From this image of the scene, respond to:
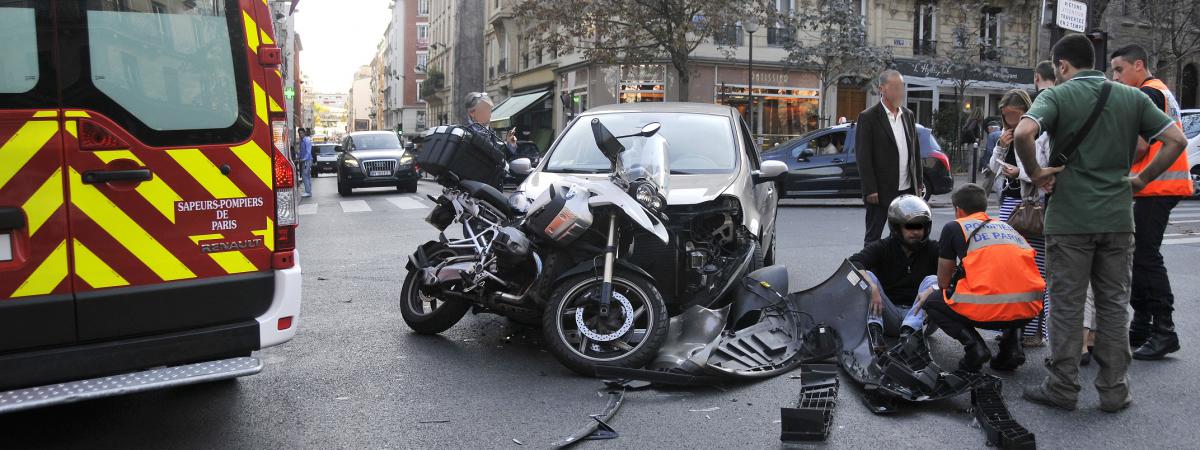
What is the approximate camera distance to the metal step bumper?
10.5 feet

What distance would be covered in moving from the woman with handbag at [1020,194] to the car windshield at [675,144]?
179 cm

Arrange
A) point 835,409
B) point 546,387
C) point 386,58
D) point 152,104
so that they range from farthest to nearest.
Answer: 1. point 386,58
2. point 546,387
3. point 835,409
4. point 152,104

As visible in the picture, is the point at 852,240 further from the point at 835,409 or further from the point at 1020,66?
the point at 1020,66

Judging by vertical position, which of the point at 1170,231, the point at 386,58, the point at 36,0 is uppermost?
the point at 386,58

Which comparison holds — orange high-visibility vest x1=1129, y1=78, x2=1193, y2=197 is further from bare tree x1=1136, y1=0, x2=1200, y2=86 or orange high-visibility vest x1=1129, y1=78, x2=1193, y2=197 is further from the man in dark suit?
bare tree x1=1136, y1=0, x2=1200, y2=86

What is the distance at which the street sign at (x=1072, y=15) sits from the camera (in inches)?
397

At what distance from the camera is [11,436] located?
3965 mm

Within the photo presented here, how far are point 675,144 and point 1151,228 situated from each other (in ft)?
10.3

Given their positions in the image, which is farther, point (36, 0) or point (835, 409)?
point (835, 409)

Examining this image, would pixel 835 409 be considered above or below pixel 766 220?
below

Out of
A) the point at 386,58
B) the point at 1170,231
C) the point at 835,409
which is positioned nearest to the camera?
the point at 835,409

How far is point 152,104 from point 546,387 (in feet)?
7.47

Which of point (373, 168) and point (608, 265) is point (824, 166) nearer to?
point (373, 168)

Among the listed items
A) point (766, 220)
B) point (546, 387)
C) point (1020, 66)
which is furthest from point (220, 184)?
point (1020, 66)
